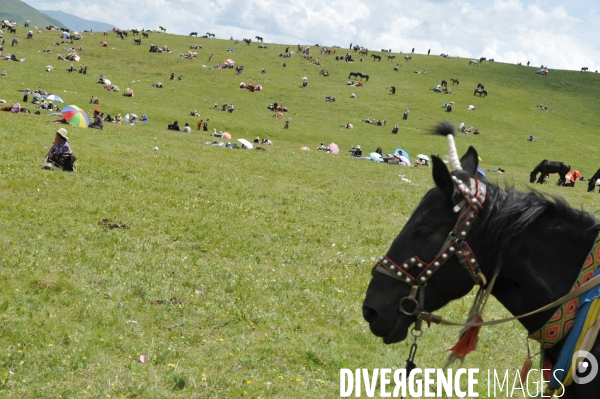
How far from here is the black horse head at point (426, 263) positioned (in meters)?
4.49

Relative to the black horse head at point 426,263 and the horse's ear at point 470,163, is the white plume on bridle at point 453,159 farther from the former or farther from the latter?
the horse's ear at point 470,163

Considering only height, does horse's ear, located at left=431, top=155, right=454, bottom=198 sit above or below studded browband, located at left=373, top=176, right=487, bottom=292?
above

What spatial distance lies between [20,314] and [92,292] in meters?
1.48

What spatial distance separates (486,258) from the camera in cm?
454

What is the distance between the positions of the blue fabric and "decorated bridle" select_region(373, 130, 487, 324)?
705 millimetres

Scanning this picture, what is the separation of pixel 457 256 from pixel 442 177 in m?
0.63

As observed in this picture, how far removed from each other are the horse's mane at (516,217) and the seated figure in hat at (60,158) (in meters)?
20.1

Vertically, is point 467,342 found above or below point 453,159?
below

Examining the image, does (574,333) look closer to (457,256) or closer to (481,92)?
(457,256)

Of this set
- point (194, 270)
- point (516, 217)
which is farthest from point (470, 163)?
point (194, 270)

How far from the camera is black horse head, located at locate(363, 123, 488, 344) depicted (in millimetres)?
4492

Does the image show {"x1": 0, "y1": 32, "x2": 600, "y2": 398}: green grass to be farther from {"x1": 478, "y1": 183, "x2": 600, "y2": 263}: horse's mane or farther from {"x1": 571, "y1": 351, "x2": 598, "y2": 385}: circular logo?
{"x1": 571, "y1": 351, "x2": 598, "y2": 385}: circular logo

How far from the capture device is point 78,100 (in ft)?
192

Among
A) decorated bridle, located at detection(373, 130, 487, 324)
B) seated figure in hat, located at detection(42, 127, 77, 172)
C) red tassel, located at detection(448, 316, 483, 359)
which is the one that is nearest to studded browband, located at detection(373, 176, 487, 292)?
decorated bridle, located at detection(373, 130, 487, 324)
